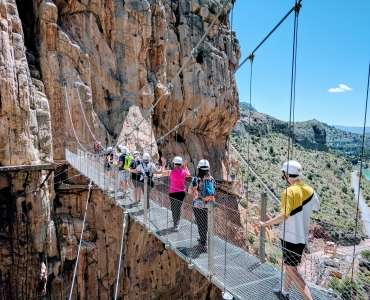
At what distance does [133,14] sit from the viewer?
9656mm

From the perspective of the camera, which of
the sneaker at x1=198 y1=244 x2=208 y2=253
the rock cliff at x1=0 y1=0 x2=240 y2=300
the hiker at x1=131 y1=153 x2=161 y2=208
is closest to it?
the sneaker at x1=198 y1=244 x2=208 y2=253

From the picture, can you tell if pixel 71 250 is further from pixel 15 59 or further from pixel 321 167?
pixel 321 167

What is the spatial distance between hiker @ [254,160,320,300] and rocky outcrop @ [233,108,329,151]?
150 feet

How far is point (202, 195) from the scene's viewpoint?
3.28 meters

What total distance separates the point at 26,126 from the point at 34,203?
173cm

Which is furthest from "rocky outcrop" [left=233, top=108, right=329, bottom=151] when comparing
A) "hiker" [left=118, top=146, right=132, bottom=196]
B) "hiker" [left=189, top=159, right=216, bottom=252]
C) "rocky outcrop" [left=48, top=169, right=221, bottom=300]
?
"hiker" [left=189, top=159, right=216, bottom=252]

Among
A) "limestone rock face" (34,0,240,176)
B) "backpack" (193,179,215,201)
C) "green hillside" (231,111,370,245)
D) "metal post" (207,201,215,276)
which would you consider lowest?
"green hillside" (231,111,370,245)

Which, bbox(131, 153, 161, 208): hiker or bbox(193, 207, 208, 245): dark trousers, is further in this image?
bbox(131, 153, 161, 208): hiker

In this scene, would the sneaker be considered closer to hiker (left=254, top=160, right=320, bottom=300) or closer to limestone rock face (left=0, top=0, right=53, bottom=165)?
hiker (left=254, top=160, right=320, bottom=300)

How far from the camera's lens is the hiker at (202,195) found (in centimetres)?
326

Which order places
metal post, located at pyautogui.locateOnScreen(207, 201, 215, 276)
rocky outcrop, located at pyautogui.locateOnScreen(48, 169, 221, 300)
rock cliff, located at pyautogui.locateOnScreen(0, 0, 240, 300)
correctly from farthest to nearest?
rocky outcrop, located at pyautogui.locateOnScreen(48, 169, 221, 300)
rock cliff, located at pyautogui.locateOnScreen(0, 0, 240, 300)
metal post, located at pyautogui.locateOnScreen(207, 201, 215, 276)

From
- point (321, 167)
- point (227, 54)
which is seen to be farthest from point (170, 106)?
point (321, 167)

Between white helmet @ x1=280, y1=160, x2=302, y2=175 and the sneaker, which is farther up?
white helmet @ x1=280, y1=160, x2=302, y2=175

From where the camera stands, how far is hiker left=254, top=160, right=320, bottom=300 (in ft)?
6.98
